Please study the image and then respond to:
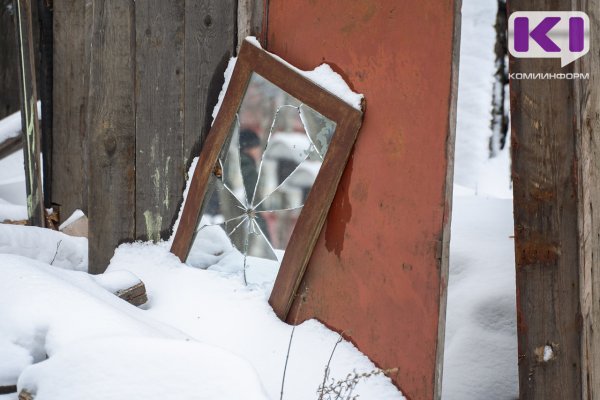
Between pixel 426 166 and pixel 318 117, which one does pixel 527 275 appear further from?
pixel 318 117

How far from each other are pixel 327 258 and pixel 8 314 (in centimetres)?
139

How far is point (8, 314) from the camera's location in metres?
2.34

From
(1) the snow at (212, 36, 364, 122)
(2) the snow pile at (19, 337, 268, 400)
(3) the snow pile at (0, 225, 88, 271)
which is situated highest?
(1) the snow at (212, 36, 364, 122)

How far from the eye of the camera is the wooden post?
277 cm

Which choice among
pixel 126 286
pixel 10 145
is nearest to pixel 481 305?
pixel 126 286

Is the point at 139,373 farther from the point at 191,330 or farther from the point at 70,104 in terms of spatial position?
the point at 70,104

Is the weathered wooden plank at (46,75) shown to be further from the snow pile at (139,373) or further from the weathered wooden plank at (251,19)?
the snow pile at (139,373)

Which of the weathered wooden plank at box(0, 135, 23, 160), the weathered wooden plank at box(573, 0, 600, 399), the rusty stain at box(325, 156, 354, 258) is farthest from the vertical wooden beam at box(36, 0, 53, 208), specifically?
the weathered wooden plank at box(573, 0, 600, 399)

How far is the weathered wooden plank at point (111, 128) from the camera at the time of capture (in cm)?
402

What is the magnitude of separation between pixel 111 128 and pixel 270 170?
98cm

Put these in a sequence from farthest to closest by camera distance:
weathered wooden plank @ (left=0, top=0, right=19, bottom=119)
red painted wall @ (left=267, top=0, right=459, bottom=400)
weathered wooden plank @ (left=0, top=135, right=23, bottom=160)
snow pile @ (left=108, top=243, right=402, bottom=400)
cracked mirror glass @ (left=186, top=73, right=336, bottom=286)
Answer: weathered wooden plank @ (left=0, top=0, right=19, bottom=119)
weathered wooden plank @ (left=0, top=135, right=23, bottom=160)
cracked mirror glass @ (left=186, top=73, right=336, bottom=286)
snow pile @ (left=108, top=243, right=402, bottom=400)
red painted wall @ (left=267, top=0, right=459, bottom=400)

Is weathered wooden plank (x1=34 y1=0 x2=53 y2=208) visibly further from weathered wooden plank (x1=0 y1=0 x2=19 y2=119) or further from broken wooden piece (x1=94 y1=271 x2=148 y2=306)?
weathered wooden plank (x1=0 y1=0 x2=19 y2=119)

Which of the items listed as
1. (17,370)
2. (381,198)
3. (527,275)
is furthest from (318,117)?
(17,370)

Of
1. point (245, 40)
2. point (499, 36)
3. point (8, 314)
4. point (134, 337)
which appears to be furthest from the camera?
point (499, 36)
